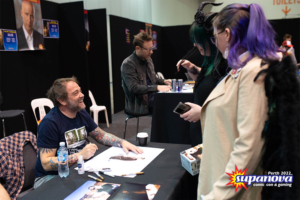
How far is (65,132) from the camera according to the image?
1671 mm

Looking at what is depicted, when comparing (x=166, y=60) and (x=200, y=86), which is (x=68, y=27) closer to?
(x=200, y=86)

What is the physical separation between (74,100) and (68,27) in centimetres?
301

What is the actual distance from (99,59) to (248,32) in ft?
14.9

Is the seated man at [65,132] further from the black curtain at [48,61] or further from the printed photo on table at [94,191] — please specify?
the black curtain at [48,61]

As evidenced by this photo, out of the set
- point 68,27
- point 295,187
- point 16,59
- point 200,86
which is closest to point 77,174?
point 200,86

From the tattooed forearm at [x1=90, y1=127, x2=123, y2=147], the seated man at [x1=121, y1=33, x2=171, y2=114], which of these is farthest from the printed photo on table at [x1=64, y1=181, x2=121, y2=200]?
the seated man at [x1=121, y1=33, x2=171, y2=114]

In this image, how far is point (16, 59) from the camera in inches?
145

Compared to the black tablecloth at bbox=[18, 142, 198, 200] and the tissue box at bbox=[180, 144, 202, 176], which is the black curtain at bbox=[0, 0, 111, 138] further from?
the tissue box at bbox=[180, 144, 202, 176]

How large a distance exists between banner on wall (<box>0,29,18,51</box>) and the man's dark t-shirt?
236cm

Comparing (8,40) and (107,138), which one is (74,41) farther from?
(107,138)

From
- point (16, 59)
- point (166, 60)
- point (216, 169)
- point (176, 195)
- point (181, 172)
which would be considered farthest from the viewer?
point (166, 60)

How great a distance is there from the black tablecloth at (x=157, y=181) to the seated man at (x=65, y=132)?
0.70ft

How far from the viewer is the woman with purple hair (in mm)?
761

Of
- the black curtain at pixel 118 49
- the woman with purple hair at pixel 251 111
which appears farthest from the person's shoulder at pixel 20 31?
the woman with purple hair at pixel 251 111
